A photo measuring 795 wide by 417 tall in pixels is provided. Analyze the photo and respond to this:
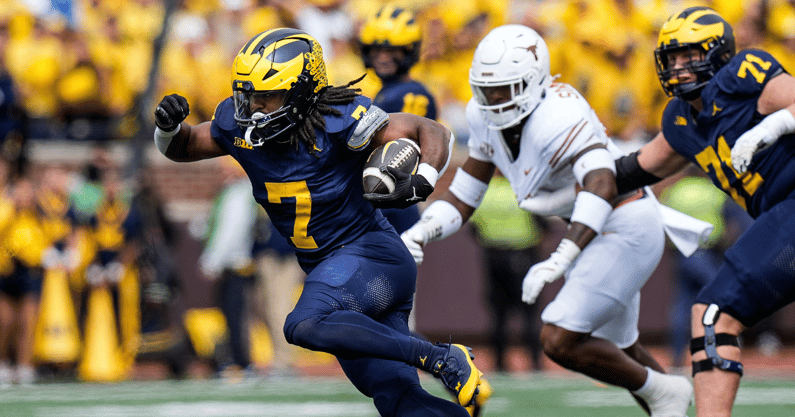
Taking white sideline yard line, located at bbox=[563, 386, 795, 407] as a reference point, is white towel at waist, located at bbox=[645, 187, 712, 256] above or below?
above

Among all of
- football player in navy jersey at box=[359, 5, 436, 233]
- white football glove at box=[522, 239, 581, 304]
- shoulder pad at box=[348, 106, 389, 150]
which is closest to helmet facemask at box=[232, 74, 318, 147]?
shoulder pad at box=[348, 106, 389, 150]

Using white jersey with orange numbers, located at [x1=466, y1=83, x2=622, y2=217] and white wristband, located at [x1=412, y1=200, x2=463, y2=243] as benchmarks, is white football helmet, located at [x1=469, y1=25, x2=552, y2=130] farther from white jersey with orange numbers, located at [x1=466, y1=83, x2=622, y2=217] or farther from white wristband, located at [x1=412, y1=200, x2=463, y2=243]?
white wristband, located at [x1=412, y1=200, x2=463, y2=243]

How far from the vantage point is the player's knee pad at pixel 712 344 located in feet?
13.5

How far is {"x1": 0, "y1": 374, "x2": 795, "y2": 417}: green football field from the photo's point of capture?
6.41 meters

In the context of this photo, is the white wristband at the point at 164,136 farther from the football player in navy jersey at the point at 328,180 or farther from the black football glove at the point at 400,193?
the black football glove at the point at 400,193

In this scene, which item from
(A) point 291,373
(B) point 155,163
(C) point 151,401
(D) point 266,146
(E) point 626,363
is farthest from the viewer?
(B) point 155,163

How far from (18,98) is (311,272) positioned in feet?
23.2

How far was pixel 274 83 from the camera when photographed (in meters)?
3.89

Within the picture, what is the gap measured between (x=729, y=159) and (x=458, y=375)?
5.49 ft

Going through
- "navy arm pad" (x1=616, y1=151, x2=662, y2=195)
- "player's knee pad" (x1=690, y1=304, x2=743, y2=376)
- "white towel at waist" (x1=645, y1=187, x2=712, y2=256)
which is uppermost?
"navy arm pad" (x1=616, y1=151, x2=662, y2=195)

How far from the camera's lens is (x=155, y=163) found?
10805 millimetres

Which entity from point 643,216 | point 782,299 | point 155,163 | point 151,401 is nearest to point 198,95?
point 155,163

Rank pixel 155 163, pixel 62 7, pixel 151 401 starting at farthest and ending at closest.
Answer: pixel 62 7, pixel 155 163, pixel 151 401

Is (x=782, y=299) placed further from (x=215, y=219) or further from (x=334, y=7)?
(x=334, y=7)
